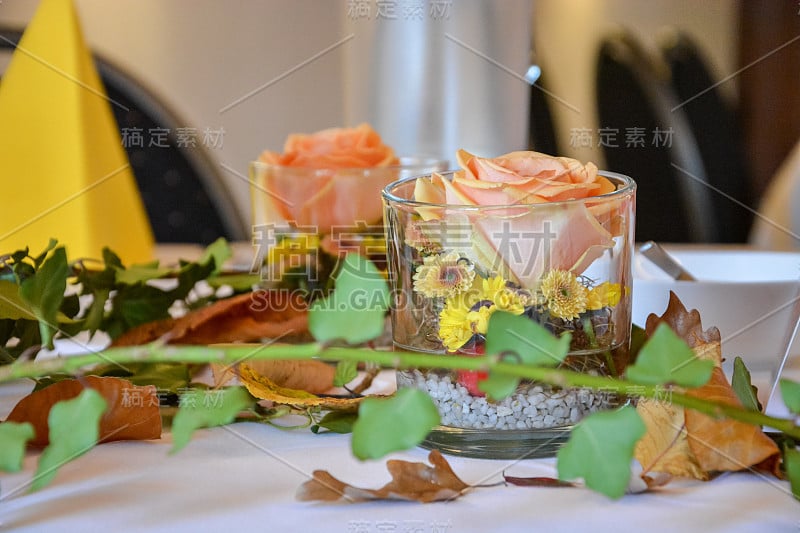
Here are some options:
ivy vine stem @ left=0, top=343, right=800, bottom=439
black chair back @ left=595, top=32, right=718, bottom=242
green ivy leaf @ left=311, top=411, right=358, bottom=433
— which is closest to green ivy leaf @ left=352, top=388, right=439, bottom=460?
ivy vine stem @ left=0, top=343, right=800, bottom=439

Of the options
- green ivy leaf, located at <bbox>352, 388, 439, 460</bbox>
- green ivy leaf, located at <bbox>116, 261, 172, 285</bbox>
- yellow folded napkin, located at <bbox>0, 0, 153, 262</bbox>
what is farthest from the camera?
yellow folded napkin, located at <bbox>0, 0, 153, 262</bbox>

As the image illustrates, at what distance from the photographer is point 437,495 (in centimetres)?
25

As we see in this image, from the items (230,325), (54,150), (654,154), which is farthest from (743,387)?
(654,154)

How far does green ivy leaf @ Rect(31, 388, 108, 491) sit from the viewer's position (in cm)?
22

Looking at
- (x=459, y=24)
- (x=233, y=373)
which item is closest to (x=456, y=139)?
(x=459, y=24)

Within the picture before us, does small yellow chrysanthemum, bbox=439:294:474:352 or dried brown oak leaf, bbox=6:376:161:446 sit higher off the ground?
small yellow chrysanthemum, bbox=439:294:474:352

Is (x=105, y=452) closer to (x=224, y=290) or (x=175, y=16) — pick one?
Answer: (x=224, y=290)

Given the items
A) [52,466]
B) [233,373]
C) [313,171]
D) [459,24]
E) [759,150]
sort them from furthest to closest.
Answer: [759,150] → [459,24] → [313,171] → [233,373] → [52,466]

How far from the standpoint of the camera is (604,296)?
283 mm

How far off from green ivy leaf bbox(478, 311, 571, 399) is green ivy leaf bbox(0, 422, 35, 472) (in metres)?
0.13

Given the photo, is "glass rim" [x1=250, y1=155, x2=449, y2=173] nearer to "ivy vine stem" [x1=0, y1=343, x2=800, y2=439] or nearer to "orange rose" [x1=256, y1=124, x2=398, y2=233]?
"orange rose" [x1=256, y1=124, x2=398, y2=233]

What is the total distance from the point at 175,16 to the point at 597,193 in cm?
181

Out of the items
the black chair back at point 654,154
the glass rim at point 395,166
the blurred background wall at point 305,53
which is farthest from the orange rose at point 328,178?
the blurred background wall at point 305,53

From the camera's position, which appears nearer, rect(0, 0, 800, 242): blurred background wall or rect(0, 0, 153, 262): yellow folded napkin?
rect(0, 0, 153, 262): yellow folded napkin
